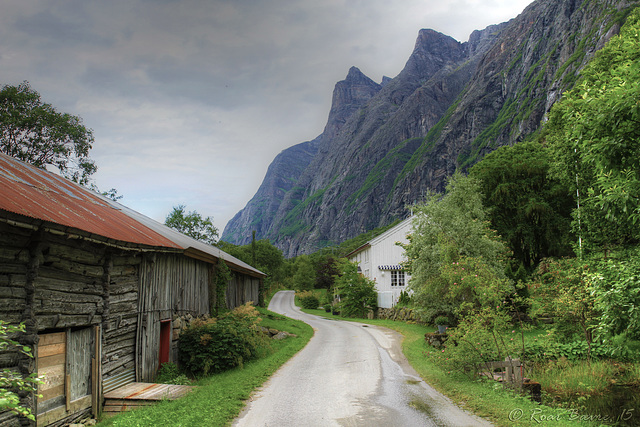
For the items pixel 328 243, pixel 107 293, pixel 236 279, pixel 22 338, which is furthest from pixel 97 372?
pixel 328 243

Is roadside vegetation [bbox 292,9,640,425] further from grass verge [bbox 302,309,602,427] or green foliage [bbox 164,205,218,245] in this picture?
green foliage [bbox 164,205,218,245]

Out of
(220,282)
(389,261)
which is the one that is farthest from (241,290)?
(389,261)

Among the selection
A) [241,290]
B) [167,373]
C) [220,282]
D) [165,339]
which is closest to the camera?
[167,373]

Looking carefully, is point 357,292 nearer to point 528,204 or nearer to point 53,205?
point 528,204

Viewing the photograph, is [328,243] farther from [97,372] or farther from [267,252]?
[97,372]

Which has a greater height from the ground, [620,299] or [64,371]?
[620,299]

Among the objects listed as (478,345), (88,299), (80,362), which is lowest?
(478,345)

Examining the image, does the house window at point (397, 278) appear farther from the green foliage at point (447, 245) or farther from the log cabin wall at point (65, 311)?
the log cabin wall at point (65, 311)

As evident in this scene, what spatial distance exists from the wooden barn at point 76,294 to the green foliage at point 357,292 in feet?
75.3

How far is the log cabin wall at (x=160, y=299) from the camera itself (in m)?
12.1

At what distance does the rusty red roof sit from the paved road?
561 centimetres

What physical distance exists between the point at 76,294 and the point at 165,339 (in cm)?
530

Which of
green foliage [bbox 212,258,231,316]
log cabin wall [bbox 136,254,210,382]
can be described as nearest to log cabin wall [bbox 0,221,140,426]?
log cabin wall [bbox 136,254,210,382]

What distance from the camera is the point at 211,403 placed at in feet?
29.6
